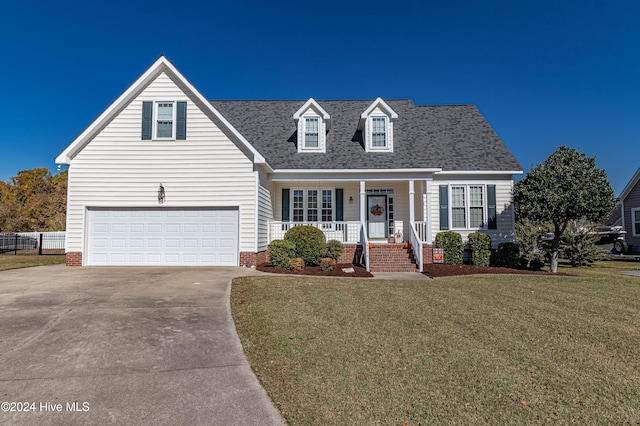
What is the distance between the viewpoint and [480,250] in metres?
14.8

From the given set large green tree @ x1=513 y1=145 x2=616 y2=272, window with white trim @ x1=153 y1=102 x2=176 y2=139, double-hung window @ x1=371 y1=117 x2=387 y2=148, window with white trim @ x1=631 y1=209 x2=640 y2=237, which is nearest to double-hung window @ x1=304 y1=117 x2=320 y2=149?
double-hung window @ x1=371 y1=117 x2=387 y2=148

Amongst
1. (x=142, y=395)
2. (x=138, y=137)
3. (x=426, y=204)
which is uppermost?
(x=138, y=137)

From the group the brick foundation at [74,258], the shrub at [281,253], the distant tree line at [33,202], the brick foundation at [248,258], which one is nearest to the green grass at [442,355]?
the shrub at [281,253]

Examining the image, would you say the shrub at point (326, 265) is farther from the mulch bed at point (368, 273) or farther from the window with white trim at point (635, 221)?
the window with white trim at point (635, 221)

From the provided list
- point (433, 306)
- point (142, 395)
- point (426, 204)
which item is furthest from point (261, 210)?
point (142, 395)

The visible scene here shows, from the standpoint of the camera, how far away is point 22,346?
4855 millimetres

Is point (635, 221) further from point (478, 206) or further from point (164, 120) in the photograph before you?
point (164, 120)

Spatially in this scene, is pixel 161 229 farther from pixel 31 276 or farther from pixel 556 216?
pixel 556 216

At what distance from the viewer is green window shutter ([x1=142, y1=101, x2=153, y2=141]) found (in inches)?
531

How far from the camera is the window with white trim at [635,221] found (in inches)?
835

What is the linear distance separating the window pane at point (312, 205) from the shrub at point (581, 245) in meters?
12.0

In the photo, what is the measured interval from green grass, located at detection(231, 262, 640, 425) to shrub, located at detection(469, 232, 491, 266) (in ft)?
19.5

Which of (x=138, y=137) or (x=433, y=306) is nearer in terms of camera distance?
(x=433, y=306)

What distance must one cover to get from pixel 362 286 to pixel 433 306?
2.42m
